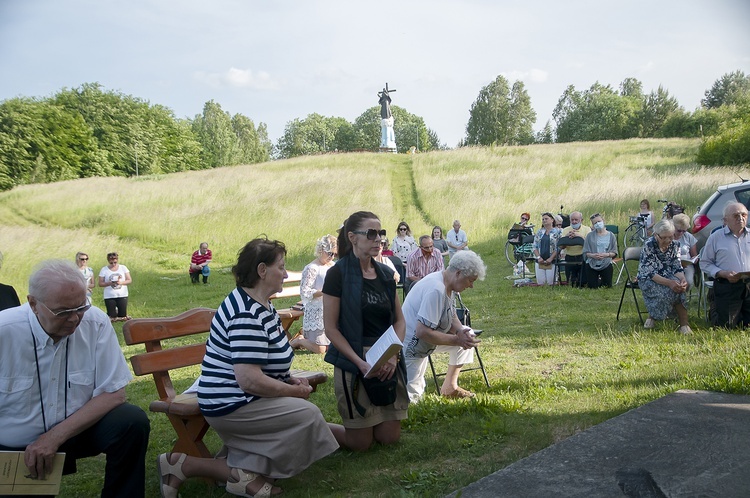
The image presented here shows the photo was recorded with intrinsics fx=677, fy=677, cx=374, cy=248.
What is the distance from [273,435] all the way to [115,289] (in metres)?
11.4

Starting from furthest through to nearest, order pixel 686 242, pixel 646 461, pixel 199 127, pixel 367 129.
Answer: pixel 367 129
pixel 199 127
pixel 686 242
pixel 646 461

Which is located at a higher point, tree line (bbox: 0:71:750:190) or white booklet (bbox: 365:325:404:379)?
tree line (bbox: 0:71:750:190)

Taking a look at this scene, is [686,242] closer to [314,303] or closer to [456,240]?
[314,303]

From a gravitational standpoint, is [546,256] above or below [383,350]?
below

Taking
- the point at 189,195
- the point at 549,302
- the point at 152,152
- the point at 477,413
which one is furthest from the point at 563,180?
the point at 152,152

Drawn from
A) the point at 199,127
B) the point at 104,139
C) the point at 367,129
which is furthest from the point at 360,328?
the point at 367,129

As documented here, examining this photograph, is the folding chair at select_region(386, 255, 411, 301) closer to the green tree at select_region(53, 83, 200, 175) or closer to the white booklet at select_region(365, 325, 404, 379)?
the white booklet at select_region(365, 325, 404, 379)

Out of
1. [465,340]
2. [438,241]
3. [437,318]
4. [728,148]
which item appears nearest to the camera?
[465,340]

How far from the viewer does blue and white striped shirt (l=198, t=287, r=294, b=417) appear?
4.03m

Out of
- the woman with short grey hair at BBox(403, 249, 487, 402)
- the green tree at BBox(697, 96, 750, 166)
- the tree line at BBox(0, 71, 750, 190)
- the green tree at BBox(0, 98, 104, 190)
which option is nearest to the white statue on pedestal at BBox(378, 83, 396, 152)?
the tree line at BBox(0, 71, 750, 190)

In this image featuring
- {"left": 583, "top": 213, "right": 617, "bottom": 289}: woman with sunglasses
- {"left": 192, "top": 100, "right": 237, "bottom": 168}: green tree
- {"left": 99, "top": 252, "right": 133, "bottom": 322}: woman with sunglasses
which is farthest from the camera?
{"left": 192, "top": 100, "right": 237, "bottom": 168}: green tree

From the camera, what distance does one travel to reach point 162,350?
4.81 m

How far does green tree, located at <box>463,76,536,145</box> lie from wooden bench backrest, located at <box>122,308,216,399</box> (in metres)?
81.9

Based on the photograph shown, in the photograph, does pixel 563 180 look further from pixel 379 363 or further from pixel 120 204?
pixel 379 363
